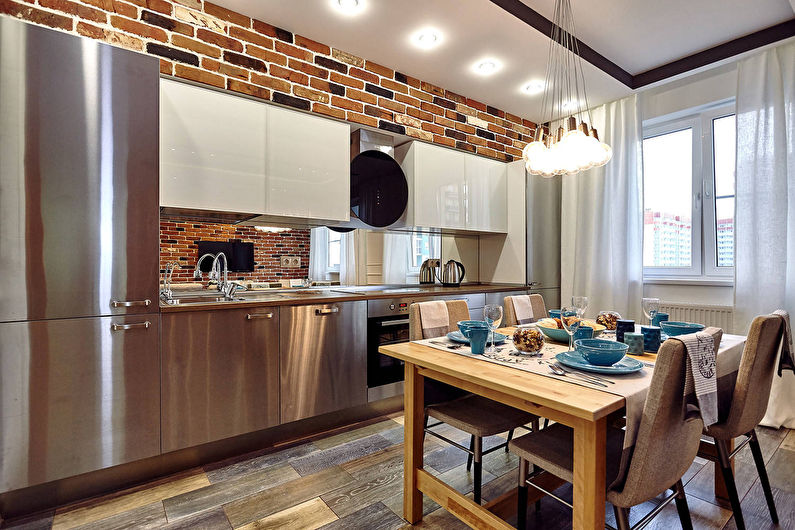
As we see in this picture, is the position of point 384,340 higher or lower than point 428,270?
lower

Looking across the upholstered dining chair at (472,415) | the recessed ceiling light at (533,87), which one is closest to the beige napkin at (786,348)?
the upholstered dining chair at (472,415)

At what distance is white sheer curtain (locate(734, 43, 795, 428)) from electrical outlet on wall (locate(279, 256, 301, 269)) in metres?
3.07

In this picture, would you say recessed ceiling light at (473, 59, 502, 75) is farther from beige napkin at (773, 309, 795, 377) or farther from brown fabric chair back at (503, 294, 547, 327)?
beige napkin at (773, 309, 795, 377)

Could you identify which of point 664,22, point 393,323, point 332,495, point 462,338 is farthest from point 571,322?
point 664,22

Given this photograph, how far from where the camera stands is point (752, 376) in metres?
1.39

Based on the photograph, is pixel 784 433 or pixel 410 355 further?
pixel 784 433

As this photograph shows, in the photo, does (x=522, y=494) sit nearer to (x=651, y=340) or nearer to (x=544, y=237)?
(x=651, y=340)

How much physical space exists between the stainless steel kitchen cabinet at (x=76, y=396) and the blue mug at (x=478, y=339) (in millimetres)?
1475

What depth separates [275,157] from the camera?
7.98 ft

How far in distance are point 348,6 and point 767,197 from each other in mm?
2920

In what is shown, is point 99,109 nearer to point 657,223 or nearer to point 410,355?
point 410,355

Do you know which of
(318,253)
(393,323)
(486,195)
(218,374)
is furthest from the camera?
(486,195)

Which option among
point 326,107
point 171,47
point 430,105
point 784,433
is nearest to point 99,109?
point 171,47

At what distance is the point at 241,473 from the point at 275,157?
1.76 metres
